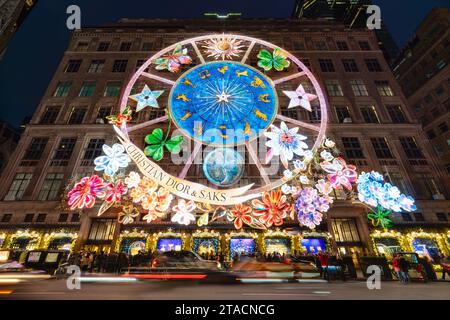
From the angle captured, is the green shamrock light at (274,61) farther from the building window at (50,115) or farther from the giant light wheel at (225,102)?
the building window at (50,115)

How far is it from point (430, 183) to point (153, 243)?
28714 mm

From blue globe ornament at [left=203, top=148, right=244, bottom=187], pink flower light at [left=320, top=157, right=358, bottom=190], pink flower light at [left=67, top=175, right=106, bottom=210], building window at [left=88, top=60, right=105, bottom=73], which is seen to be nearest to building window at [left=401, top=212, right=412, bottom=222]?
pink flower light at [left=320, top=157, right=358, bottom=190]

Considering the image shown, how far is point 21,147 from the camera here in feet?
85.3

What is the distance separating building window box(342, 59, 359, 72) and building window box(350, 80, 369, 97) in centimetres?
239

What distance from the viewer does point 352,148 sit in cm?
2653

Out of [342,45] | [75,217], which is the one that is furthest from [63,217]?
[342,45]

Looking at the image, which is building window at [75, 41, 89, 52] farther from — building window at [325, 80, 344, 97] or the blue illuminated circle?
building window at [325, 80, 344, 97]

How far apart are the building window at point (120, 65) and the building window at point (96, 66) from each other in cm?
175

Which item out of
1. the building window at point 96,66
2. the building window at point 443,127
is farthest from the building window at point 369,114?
the building window at point 96,66

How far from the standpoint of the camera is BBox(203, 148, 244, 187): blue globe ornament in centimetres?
1598

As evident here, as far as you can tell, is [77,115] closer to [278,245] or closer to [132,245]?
[132,245]

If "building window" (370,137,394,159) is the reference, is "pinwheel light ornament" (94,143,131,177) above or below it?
below

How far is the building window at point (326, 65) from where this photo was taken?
32.9m

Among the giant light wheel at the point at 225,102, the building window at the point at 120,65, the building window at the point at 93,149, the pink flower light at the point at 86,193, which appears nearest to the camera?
the pink flower light at the point at 86,193
